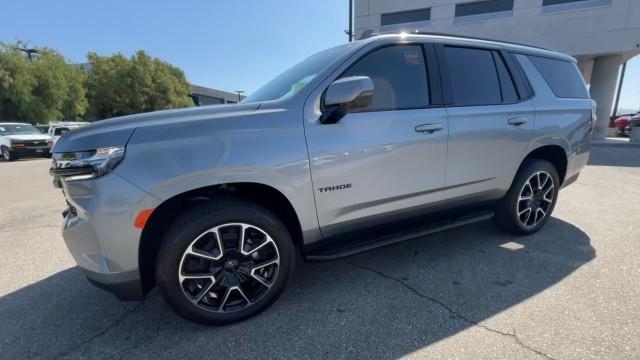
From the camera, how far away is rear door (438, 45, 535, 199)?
276 centimetres

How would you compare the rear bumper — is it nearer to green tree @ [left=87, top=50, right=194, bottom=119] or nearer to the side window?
the side window

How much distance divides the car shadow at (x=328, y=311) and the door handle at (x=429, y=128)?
4.01 feet

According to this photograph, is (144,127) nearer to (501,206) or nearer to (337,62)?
(337,62)

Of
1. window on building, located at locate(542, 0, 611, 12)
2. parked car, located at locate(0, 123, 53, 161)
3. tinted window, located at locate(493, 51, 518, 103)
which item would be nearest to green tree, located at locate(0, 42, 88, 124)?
parked car, located at locate(0, 123, 53, 161)

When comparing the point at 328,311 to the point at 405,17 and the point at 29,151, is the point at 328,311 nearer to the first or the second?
the point at 29,151

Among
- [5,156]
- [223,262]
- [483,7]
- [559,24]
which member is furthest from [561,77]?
[5,156]

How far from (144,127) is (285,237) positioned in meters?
1.11

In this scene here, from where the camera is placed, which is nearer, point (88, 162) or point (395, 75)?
point (88, 162)

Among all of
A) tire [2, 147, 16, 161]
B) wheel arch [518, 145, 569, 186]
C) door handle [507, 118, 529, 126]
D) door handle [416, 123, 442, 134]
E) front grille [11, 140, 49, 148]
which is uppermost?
door handle [416, 123, 442, 134]

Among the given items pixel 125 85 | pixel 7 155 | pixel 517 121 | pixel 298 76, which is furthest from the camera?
pixel 125 85

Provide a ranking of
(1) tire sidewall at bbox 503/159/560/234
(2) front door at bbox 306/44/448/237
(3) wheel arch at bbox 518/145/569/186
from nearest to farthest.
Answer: (2) front door at bbox 306/44/448/237
(1) tire sidewall at bbox 503/159/560/234
(3) wheel arch at bbox 518/145/569/186

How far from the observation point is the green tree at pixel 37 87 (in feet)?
74.9

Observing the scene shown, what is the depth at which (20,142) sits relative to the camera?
44.7 ft

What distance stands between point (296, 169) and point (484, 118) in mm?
1858
